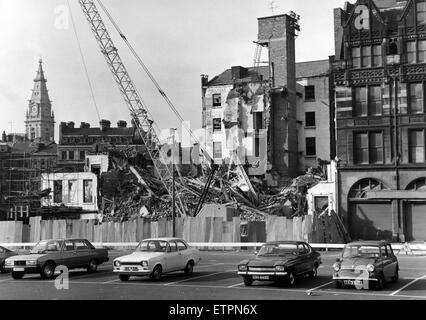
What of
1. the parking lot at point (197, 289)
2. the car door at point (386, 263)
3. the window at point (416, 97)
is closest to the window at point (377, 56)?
the window at point (416, 97)

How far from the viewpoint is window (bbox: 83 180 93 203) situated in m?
70.5

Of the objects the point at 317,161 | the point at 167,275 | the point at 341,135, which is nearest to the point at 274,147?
the point at 317,161

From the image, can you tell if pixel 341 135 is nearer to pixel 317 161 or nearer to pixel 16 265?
pixel 317 161

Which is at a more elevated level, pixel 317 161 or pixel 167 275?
pixel 317 161

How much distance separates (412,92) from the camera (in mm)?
47312

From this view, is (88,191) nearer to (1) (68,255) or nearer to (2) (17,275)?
(1) (68,255)

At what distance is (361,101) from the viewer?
159 ft

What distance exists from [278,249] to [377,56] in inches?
1275

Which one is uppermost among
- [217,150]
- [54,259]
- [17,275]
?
[217,150]

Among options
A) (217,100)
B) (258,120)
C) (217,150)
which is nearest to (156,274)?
(258,120)

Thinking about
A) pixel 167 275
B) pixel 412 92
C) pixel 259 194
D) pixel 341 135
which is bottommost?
pixel 167 275

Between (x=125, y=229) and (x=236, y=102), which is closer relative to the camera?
(x=125, y=229)
